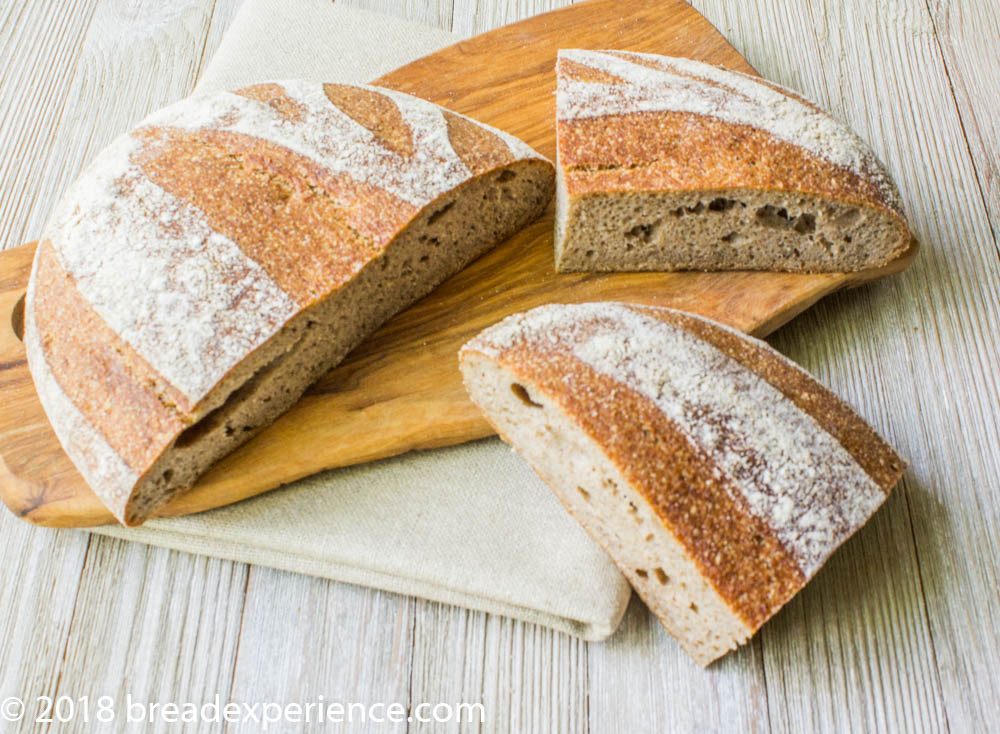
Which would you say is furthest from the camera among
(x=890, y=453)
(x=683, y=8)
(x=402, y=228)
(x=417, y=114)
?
(x=683, y=8)

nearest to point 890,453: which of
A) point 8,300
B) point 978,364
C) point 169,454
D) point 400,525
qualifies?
point 978,364

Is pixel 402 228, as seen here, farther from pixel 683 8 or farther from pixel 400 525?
pixel 683 8

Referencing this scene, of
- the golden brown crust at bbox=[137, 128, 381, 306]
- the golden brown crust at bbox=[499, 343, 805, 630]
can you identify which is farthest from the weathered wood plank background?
the golden brown crust at bbox=[137, 128, 381, 306]

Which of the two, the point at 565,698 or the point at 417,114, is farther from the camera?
the point at 417,114

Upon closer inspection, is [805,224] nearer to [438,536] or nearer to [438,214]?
[438,214]

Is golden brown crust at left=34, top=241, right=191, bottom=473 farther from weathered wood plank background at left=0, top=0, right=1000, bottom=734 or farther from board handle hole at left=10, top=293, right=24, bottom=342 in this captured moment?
weathered wood plank background at left=0, top=0, right=1000, bottom=734

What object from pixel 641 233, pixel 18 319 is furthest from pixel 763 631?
pixel 18 319
